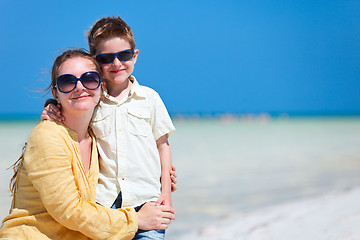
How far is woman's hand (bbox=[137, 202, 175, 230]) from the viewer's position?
2482 millimetres

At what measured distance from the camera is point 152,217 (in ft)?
8.26

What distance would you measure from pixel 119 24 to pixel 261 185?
6090mm

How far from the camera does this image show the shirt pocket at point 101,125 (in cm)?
261

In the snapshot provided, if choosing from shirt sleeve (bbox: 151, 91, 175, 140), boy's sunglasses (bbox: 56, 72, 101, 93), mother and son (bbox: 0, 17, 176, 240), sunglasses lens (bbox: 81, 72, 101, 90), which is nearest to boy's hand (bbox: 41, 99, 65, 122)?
mother and son (bbox: 0, 17, 176, 240)

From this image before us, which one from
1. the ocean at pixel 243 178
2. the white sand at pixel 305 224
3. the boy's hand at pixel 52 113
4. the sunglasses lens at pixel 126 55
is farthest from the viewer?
the ocean at pixel 243 178

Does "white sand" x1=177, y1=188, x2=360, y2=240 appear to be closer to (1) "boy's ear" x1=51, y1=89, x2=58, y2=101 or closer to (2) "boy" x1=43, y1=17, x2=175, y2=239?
→ (2) "boy" x1=43, y1=17, x2=175, y2=239

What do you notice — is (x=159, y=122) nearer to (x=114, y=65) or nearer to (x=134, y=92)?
(x=134, y=92)

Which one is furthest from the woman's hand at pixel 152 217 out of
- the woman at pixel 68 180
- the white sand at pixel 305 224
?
the white sand at pixel 305 224

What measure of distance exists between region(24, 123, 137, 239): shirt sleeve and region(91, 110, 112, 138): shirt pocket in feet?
1.21

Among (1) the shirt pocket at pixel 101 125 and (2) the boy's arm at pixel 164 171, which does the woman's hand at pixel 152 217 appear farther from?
(1) the shirt pocket at pixel 101 125

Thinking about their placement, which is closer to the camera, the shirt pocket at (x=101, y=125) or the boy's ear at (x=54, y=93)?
the boy's ear at (x=54, y=93)

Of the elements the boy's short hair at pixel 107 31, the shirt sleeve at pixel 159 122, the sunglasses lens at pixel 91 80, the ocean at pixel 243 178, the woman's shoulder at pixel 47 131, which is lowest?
the woman's shoulder at pixel 47 131

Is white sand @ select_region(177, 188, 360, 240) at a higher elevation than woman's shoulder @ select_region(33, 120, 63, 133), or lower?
higher

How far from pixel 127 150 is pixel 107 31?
30.9 inches
